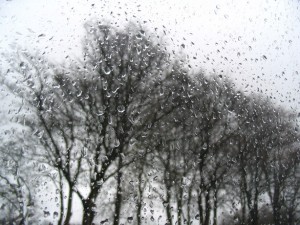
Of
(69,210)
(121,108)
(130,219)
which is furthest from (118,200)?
(121,108)

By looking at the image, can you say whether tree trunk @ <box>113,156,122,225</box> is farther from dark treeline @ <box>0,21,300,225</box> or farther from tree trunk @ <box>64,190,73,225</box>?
tree trunk @ <box>64,190,73,225</box>

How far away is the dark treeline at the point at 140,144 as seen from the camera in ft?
12.5

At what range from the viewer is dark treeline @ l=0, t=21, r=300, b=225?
3.82 meters

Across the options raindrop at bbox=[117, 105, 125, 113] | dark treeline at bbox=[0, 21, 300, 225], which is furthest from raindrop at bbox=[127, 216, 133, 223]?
raindrop at bbox=[117, 105, 125, 113]

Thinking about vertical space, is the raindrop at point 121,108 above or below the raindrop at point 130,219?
above

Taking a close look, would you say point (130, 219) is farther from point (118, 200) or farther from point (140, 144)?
point (140, 144)

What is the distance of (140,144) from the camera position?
4422 mm

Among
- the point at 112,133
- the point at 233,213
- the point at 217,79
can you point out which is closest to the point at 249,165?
the point at 233,213

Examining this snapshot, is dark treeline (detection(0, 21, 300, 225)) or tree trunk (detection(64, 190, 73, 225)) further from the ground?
dark treeline (detection(0, 21, 300, 225))

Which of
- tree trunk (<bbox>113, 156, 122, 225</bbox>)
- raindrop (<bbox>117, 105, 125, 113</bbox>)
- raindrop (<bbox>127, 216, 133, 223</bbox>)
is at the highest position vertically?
raindrop (<bbox>117, 105, 125, 113</bbox>)

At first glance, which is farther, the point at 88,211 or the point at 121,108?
the point at 121,108

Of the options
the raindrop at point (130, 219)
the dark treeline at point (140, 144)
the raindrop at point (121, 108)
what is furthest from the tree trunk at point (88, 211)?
the raindrop at point (121, 108)

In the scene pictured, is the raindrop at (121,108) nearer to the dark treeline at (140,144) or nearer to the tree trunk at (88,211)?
the dark treeline at (140,144)

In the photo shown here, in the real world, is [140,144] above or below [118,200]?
above
